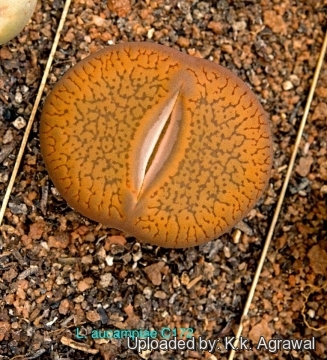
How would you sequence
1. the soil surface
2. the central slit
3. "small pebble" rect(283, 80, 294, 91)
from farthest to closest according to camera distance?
"small pebble" rect(283, 80, 294, 91) → the soil surface → the central slit

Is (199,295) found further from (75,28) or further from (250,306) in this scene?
(75,28)

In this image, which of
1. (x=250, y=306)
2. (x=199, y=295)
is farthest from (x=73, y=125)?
(x=250, y=306)

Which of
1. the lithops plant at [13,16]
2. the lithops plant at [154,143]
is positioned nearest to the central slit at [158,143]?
the lithops plant at [154,143]

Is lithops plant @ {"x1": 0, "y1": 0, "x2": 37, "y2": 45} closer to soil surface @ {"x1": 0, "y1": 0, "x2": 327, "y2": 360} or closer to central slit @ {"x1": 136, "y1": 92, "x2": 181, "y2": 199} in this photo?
soil surface @ {"x1": 0, "y1": 0, "x2": 327, "y2": 360}

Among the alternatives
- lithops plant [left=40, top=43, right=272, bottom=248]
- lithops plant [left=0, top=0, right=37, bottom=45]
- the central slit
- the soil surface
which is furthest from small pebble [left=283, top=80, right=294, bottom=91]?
lithops plant [left=0, top=0, right=37, bottom=45]

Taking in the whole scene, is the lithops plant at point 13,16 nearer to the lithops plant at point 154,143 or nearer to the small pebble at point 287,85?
the lithops plant at point 154,143

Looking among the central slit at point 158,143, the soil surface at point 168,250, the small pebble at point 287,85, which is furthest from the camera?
the small pebble at point 287,85

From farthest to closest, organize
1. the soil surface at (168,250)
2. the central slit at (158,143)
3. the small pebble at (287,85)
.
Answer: the small pebble at (287,85) → the soil surface at (168,250) → the central slit at (158,143)
